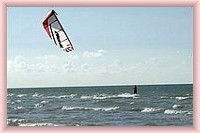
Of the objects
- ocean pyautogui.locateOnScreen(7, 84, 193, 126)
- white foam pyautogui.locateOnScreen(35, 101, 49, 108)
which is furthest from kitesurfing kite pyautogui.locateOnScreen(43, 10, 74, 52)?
white foam pyautogui.locateOnScreen(35, 101, 49, 108)

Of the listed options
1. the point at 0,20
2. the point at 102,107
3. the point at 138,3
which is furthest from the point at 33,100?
the point at 138,3

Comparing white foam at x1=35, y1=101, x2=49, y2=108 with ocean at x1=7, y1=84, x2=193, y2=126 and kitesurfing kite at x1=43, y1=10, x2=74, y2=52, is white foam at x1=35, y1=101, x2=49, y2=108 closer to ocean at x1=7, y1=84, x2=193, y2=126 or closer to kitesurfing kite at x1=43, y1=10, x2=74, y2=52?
ocean at x1=7, y1=84, x2=193, y2=126

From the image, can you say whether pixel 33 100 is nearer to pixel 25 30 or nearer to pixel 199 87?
pixel 25 30

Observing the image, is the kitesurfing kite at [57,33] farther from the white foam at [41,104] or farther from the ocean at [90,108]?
Answer: the white foam at [41,104]

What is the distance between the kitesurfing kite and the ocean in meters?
0.32

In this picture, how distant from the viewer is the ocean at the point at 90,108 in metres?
4.25

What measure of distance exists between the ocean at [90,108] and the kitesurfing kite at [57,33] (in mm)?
319

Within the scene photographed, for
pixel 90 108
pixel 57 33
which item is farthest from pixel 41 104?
pixel 57 33

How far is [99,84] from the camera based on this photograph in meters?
4.26

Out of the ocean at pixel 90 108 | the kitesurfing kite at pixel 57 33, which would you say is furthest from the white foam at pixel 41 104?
the kitesurfing kite at pixel 57 33

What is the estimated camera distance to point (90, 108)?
453cm

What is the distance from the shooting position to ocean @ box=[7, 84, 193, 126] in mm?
4250

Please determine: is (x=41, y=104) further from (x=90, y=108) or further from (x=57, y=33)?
(x=57, y=33)

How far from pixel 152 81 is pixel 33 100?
1.07 meters
